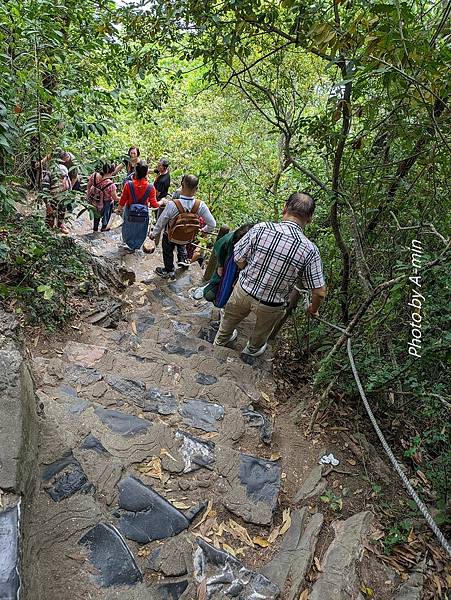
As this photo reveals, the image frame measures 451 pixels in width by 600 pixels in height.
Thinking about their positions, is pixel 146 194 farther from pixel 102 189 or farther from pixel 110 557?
pixel 110 557

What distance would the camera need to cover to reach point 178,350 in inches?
199

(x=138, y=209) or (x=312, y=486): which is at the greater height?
(x=312, y=486)

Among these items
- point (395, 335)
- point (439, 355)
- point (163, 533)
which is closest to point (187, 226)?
point (395, 335)

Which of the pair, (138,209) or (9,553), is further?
(138,209)

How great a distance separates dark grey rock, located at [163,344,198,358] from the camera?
16.4ft

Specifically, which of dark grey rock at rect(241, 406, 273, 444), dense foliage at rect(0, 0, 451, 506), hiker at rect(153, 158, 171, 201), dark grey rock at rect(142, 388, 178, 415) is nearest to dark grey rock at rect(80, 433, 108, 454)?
dark grey rock at rect(142, 388, 178, 415)

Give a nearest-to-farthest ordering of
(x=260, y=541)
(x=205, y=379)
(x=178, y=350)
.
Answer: (x=260, y=541) → (x=205, y=379) → (x=178, y=350)

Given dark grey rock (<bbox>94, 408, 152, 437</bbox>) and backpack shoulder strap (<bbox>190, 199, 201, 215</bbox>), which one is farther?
backpack shoulder strap (<bbox>190, 199, 201, 215</bbox>)

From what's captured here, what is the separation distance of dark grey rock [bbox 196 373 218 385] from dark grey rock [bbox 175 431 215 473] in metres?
1.05

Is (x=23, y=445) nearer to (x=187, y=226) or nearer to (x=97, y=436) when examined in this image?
(x=97, y=436)

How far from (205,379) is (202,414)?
2.40 ft

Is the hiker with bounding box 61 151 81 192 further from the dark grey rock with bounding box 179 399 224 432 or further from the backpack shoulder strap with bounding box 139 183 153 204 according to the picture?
the dark grey rock with bounding box 179 399 224 432

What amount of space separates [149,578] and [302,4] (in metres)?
4.20

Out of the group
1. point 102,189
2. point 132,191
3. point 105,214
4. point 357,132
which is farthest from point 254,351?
point 105,214
